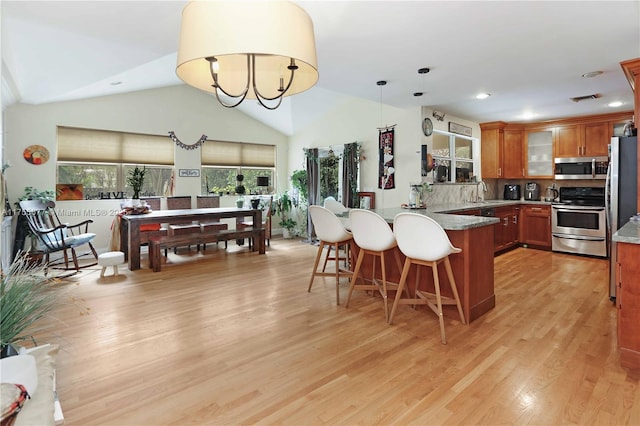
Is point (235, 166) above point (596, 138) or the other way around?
the other way around

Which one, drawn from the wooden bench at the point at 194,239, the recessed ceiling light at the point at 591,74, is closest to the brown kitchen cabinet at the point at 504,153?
the recessed ceiling light at the point at 591,74

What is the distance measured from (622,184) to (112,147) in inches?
287

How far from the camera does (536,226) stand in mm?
6191

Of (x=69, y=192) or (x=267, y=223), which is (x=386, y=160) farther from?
(x=69, y=192)

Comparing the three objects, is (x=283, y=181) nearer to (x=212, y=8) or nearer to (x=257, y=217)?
(x=257, y=217)

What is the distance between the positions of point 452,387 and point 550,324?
1.49 metres

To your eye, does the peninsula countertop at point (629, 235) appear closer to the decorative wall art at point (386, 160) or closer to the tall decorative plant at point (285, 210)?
the decorative wall art at point (386, 160)

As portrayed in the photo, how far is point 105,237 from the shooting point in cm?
612

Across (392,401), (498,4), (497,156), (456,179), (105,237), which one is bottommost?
(392,401)

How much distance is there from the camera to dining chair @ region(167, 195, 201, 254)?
603 cm

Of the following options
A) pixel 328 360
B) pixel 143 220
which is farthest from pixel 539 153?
pixel 143 220

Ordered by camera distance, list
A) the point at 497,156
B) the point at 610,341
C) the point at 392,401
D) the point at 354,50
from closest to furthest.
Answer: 1. the point at 392,401
2. the point at 610,341
3. the point at 354,50
4. the point at 497,156

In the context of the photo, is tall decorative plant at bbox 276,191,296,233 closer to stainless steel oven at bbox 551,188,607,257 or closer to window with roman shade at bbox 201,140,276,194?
window with roman shade at bbox 201,140,276,194

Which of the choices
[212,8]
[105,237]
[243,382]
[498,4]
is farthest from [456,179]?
[105,237]
